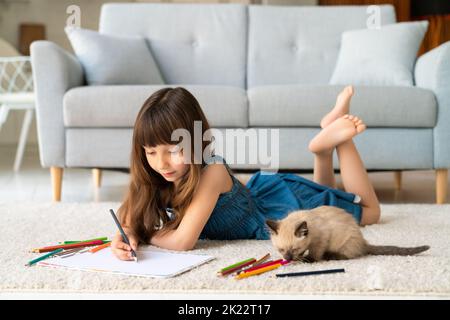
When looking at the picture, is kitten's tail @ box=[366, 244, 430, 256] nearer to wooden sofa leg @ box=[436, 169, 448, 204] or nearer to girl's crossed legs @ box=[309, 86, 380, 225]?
girl's crossed legs @ box=[309, 86, 380, 225]

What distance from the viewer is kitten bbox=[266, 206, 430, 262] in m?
1.26

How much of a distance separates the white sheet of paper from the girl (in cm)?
4

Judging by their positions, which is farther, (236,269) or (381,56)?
(381,56)

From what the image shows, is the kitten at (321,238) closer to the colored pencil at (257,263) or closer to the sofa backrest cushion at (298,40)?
the colored pencil at (257,263)

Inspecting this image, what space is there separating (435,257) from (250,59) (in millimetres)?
1950

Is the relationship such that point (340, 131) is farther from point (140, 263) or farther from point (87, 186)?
point (87, 186)

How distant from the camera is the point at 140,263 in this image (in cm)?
128

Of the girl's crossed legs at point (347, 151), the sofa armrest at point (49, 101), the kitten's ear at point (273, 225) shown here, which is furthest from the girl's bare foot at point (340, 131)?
the sofa armrest at point (49, 101)

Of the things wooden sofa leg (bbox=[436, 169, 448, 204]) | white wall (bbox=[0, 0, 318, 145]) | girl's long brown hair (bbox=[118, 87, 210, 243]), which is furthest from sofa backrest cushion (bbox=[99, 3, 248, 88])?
white wall (bbox=[0, 0, 318, 145])

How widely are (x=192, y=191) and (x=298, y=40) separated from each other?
1891mm

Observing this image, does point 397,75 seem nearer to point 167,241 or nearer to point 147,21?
point 147,21

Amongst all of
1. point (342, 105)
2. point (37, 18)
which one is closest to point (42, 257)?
point (342, 105)
